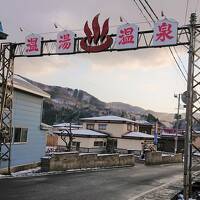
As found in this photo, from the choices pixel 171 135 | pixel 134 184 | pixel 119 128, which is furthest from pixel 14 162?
Answer: pixel 171 135

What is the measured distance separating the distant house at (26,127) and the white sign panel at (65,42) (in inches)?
164

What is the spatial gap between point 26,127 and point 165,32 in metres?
12.3

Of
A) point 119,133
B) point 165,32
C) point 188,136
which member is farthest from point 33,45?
point 119,133

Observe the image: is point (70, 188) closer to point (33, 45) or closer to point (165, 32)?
point (165, 32)

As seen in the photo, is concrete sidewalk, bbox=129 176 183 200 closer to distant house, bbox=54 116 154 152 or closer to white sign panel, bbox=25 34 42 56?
white sign panel, bbox=25 34 42 56

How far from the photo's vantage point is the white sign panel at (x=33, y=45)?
22891mm

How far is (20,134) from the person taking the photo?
25500mm

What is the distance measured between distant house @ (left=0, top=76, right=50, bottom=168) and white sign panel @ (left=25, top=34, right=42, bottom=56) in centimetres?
241

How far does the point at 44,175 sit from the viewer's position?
23.0 m

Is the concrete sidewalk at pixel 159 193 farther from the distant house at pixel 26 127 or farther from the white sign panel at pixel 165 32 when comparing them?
the distant house at pixel 26 127

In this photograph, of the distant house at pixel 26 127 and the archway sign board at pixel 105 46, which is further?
the distant house at pixel 26 127

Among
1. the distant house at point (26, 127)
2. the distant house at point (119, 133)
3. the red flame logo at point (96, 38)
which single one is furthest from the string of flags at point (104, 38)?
the distant house at point (119, 133)

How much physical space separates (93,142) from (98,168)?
2720 cm

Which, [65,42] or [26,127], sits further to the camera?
[26,127]
